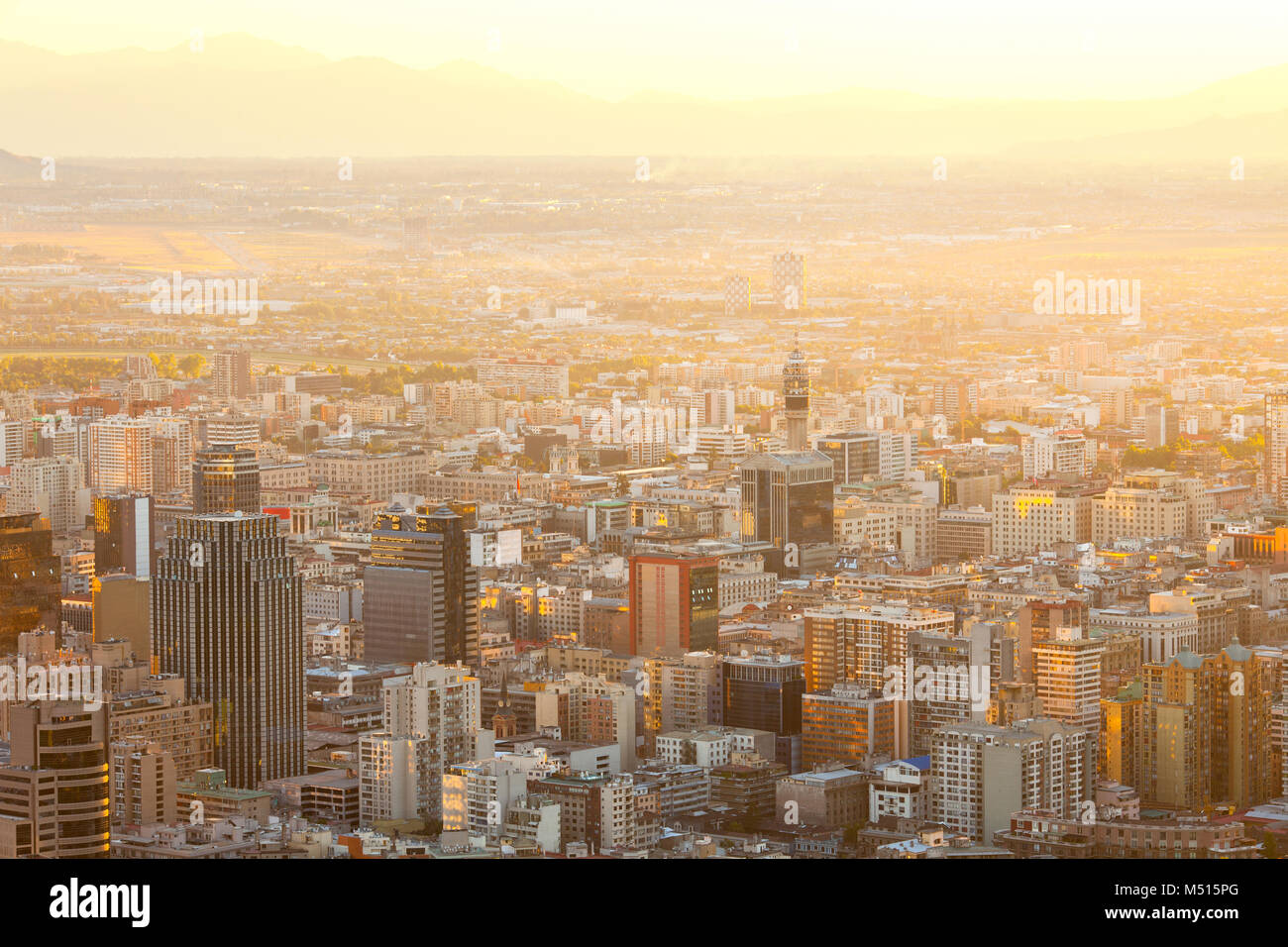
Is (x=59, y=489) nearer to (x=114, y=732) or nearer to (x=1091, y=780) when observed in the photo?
(x=114, y=732)

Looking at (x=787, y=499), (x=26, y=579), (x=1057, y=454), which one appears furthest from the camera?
(x=1057, y=454)

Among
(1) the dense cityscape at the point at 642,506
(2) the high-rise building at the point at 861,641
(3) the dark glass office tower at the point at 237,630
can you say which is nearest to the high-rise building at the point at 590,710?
(1) the dense cityscape at the point at 642,506

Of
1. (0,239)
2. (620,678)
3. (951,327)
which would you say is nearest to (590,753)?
(620,678)

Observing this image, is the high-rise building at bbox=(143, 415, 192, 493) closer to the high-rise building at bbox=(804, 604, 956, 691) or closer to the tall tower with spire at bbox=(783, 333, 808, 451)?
the tall tower with spire at bbox=(783, 333, 808, 451)

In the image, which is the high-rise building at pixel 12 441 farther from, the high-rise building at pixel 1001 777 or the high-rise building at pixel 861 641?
the high-rise building at pixel 1001 777

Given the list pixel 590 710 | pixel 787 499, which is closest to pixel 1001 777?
pixel 590 710

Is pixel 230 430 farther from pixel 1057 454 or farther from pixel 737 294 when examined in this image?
pixel 1057 454
